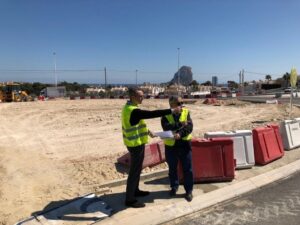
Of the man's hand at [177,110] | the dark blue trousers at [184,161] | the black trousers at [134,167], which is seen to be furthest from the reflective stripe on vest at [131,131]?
the dark blue trousers at [184,161]

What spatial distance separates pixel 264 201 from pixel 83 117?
Result: 1516cm

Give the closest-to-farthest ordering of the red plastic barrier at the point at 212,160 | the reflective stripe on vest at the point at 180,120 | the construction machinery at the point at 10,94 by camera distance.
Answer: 1. the reflective stripe on vest at the point at 180,120
2. the red plastic barrier at the point at 212,160
3. the construction machinery at the point at 10,94

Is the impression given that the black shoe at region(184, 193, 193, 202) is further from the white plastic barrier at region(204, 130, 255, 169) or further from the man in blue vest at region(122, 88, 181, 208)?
the white plastic barrier at region(204, 130, 255, 169)

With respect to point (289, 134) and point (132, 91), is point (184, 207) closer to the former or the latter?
point (132, 91)

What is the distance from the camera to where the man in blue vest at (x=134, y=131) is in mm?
5786

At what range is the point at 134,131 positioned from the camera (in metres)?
5.96

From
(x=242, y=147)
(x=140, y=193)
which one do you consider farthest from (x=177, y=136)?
(x=242, y=147)

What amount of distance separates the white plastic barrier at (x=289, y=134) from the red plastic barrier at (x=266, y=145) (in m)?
0.93

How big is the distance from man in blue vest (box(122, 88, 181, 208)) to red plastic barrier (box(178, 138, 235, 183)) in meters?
1.52

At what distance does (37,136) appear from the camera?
47.4 feet

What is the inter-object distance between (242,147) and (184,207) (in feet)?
9.37

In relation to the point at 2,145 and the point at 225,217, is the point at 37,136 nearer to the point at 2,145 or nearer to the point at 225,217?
the point at 2,145

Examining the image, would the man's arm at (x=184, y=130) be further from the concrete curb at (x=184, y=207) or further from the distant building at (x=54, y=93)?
the distant building at (x=54, y=93)

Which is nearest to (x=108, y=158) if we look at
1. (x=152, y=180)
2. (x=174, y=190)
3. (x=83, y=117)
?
(x=152, y=180)
